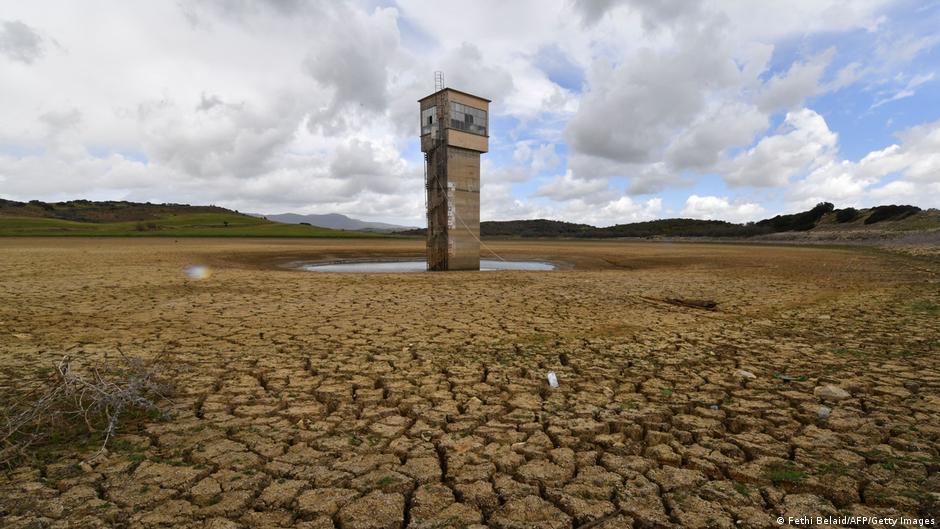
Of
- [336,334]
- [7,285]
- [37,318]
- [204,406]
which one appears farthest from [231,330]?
[7,285]

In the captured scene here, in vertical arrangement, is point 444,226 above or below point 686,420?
above

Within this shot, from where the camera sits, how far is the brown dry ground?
2.44 meters

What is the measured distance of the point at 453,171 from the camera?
63.0ft

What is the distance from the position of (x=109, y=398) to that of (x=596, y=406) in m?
3.85

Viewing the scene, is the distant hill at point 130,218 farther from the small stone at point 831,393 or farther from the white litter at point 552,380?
the small stone at point 831,393

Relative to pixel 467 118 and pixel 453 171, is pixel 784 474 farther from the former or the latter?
pixel 467 118

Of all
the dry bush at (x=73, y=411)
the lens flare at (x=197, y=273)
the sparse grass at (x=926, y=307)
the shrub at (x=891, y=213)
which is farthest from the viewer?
the shrub at (x=891, y=213)

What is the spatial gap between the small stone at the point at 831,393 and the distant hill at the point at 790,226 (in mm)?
54912

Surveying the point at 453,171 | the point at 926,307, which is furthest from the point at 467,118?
the point at 926,307

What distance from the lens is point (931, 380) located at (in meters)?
4.40

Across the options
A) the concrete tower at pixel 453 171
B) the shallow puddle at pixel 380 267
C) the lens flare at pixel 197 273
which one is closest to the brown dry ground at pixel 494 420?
the lens flare at pixel 197 273

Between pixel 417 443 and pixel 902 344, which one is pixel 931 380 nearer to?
pixel 902 344

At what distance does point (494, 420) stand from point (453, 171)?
1655cm

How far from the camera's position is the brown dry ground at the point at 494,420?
2.44 m
